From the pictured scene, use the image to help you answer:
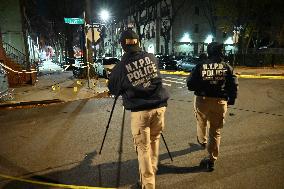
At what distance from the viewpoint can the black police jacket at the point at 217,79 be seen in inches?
176

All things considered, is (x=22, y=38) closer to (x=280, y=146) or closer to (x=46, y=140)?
(x=46, y=140)

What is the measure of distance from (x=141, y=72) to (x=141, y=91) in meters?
0.24

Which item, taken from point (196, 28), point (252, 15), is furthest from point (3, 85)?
point (196, 28)

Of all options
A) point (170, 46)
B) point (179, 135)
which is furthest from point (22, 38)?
point (170, 46)

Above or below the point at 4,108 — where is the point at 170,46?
above

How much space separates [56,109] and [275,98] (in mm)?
8069

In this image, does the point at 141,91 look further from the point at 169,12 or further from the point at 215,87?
the point at 169,12

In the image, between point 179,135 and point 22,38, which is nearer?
point 179,135

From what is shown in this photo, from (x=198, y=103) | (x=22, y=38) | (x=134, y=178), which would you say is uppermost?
(x=22, y=38)

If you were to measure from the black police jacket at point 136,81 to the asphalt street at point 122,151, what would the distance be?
1.37m

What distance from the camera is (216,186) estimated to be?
404cm

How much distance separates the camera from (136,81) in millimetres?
3521

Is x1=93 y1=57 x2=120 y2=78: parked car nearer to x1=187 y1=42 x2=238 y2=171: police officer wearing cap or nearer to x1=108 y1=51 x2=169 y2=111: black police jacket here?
x1=187 y1=42 x2=238 y2=171: police officer wearing cap

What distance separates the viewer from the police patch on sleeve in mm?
3510
